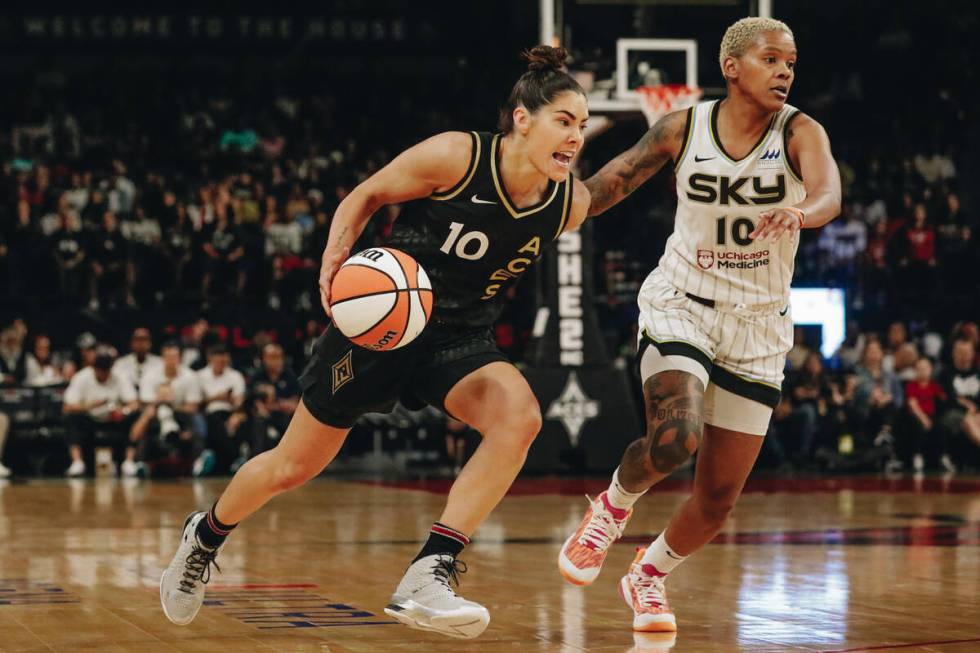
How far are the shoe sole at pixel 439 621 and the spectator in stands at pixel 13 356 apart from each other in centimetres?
1121

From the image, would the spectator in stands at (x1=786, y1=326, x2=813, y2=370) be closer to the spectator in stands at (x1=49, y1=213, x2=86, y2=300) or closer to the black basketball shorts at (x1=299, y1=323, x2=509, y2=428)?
the spectator in stands at (x1=49, y1=213, x2=86, y2=300)

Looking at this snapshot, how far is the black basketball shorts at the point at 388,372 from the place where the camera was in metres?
5.01

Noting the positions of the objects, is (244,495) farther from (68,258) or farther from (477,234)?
(68,258)

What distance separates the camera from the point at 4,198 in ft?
59.1

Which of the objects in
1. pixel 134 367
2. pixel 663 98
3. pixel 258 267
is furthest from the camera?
pixel 258 267

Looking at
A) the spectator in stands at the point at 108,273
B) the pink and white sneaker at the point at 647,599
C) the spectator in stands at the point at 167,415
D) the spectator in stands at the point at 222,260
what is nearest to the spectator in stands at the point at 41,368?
the spectator in stands at the point at 167,415

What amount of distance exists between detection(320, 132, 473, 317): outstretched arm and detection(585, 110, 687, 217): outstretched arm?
2.10ft

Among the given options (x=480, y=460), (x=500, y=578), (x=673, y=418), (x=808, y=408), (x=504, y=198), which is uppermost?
(x=504, y=198)

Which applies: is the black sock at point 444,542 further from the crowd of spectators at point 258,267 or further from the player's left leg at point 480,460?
the crowd of spectators at point 258,267

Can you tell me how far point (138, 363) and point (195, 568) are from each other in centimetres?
994

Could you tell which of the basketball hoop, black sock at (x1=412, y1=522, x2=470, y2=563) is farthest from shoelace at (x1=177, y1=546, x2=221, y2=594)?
the basketball hoop

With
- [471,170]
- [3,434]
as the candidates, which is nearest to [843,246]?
[3,434]

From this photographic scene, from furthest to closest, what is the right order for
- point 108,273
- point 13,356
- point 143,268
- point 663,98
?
point 143,268, point 108,273, point 13,356, point 663,98

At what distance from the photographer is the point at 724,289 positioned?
5387 mm
